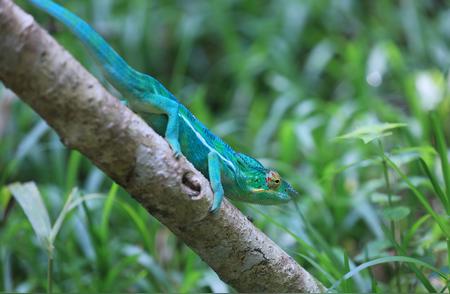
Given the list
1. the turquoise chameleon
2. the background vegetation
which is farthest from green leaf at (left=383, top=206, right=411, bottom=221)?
the turquoise chameleon

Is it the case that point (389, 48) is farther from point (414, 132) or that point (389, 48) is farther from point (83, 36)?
point (83, 36)

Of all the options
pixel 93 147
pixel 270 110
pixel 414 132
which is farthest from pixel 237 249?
pixel 270 110

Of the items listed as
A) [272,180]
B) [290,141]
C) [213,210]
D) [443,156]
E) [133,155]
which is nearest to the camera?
[133,155]

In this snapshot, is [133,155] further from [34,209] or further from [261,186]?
[34,209]

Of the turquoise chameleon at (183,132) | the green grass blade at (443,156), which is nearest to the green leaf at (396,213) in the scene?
the green grass blade at (443,156)

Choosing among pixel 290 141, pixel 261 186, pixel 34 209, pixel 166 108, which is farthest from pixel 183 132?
pixel 290 141

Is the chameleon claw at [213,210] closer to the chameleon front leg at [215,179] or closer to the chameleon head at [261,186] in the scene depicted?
the chameleon front leg at [215,179]

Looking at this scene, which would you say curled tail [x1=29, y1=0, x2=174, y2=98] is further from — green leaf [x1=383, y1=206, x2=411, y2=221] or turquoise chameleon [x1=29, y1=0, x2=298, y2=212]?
green leaf [x1=383, y1=206, x2=411, y2=221]
